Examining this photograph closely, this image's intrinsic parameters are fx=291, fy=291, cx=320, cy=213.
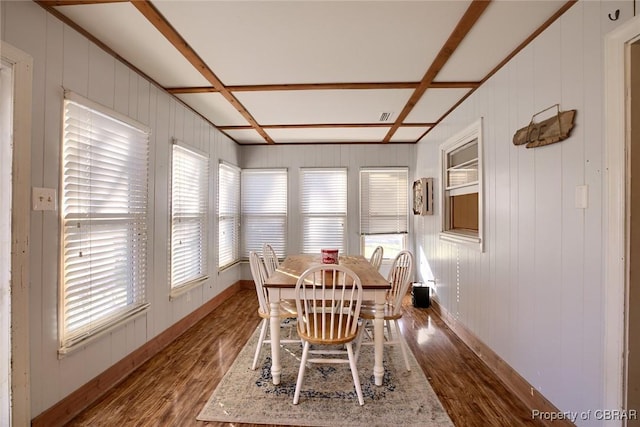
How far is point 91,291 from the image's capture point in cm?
202

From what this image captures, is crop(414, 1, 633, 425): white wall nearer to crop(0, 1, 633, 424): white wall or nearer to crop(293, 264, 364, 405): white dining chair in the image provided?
crop(0, 1, 633, 424): white wall

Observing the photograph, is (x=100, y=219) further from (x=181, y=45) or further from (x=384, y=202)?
(x=384, y=202)

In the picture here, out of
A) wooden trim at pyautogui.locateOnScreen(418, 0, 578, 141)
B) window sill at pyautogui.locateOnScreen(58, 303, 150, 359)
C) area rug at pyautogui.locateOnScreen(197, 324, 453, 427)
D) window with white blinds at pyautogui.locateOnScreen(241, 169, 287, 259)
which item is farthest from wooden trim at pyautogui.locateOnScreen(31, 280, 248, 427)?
wooden trim at pyautogui.locateOnScreen(418, 0, 578, 141)

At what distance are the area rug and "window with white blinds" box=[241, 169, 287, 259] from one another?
270cm

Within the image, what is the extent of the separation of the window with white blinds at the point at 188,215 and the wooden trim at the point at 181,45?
30.1 inches

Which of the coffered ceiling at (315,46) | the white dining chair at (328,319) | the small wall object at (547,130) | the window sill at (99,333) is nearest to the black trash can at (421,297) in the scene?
the white dining chair at (328,319)

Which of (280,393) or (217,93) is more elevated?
(217,93)

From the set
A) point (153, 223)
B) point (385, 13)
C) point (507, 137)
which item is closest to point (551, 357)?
point (507, 137)

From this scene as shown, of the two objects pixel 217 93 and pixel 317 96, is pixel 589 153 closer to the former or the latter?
pixel 317 96

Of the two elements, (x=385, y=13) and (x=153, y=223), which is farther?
(x=153, y=223)

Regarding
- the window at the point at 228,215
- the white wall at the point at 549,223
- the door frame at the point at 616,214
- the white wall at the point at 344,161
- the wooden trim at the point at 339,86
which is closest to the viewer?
the door frame at the point at 616,214

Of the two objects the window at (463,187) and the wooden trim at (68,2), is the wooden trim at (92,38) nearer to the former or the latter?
the wooden trim at (68,2)

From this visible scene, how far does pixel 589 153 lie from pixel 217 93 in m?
2.98

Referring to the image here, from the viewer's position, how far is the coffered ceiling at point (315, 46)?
5.70 ft
